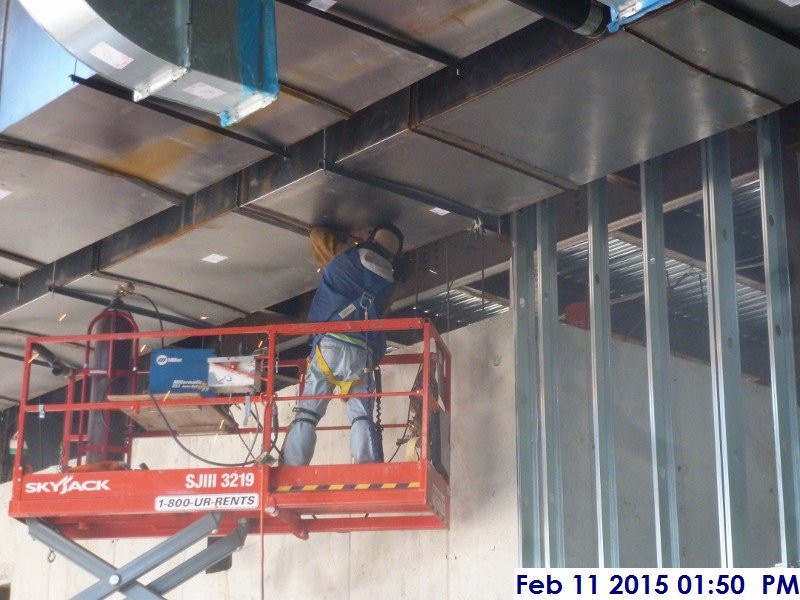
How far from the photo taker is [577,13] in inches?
231

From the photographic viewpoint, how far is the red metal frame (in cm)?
820

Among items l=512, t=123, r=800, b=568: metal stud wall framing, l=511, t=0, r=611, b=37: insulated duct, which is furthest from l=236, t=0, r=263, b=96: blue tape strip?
l=512, t=123, r=800, b=568: metal stud wall framing

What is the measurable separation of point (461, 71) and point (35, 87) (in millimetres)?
2875

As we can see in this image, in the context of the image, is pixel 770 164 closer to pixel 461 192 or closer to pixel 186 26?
pixel 461 192

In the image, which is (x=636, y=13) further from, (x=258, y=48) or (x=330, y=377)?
(x=330, y=377)

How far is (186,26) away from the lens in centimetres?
573

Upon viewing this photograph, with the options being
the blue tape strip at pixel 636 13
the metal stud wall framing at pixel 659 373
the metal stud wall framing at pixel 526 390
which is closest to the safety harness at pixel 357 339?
the metal stud wall framing at pixel 526 390

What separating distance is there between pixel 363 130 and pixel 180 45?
258 cm

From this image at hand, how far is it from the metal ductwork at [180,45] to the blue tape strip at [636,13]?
180 centimetres

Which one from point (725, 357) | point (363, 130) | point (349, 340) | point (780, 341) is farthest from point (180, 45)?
point (780, 341)

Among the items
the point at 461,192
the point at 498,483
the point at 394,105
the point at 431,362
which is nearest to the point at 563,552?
the point at 498,483

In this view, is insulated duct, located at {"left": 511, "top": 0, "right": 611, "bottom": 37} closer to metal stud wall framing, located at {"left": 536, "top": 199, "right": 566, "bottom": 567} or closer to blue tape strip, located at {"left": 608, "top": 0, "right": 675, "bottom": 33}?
blue tape strip, located at {"left": 608, "top": 0, "right": 675, "bottom": 33}

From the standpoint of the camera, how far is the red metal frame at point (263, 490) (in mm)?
8203

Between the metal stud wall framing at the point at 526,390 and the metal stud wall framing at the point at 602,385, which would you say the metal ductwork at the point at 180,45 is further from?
the metal stud wall framing at the point at 526,390
